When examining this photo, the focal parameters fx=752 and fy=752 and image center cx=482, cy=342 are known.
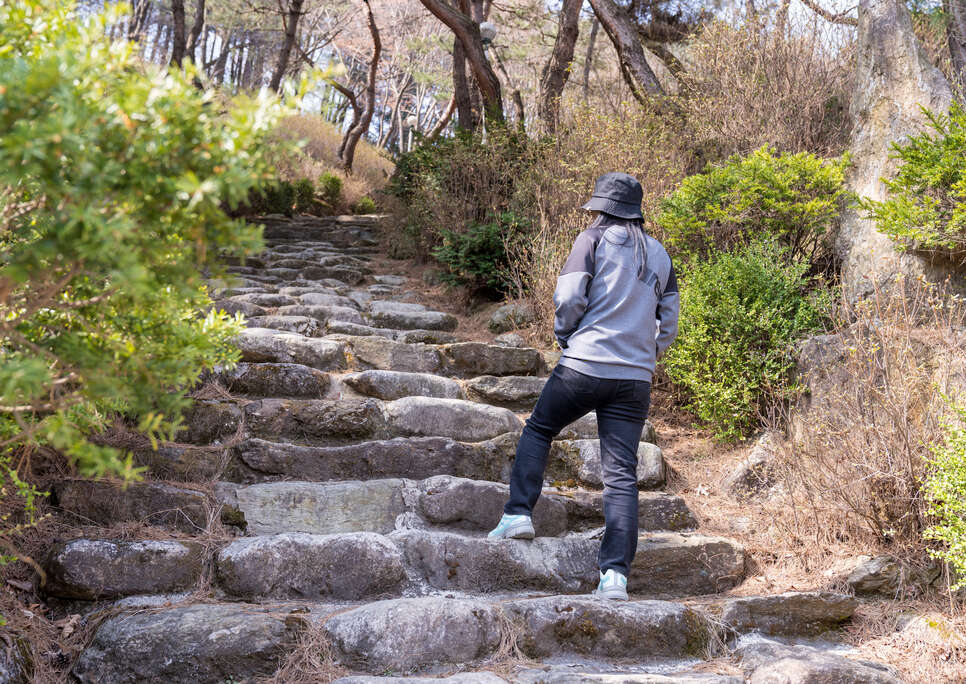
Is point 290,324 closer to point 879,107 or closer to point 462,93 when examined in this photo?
point 879,107

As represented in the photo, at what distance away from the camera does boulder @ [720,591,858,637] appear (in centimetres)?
296

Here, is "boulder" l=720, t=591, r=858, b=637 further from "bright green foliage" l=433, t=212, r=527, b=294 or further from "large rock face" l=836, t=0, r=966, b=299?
"bright green foliage" l=433, t=212, r=527, b=294

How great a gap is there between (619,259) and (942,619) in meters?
1.86

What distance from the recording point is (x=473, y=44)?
30.3ft

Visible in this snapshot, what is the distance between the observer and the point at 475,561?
3.18 meters

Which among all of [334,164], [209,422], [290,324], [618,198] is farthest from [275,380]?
[334,164]

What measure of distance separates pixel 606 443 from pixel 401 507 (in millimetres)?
1050

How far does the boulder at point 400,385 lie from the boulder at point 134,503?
143 cm

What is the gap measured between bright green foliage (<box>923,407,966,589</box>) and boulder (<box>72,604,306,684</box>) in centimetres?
229

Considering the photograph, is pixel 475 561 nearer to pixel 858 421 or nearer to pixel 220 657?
pixel 220 657

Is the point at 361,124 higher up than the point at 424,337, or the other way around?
the point at 361,124

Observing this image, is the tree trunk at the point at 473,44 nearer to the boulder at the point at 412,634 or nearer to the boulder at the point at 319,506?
the boulder at the point at 319,506

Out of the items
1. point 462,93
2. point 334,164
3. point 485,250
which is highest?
point 462,93

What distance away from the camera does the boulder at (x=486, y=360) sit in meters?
5.30
